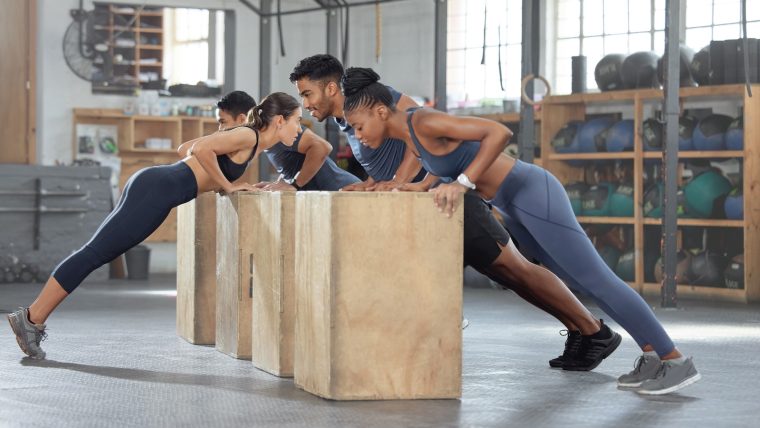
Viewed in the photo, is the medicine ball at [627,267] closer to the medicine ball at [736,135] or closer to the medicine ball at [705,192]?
the medicine ball at [705,192]

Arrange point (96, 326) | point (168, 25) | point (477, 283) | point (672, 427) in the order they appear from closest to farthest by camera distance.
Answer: point (672, 427) < point (96, 326) < point (477, 283) < point (168, 25)

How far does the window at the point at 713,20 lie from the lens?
11039 mm

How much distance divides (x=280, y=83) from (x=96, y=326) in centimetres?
687

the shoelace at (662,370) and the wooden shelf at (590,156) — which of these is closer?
the shoelace at (662,370)

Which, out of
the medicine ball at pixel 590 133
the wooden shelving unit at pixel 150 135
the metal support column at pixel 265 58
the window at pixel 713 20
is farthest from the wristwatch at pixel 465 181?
the wooden shelving unit at pixel 150 135

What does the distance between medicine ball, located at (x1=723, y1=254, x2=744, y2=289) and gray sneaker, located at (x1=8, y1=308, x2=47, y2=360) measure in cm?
574

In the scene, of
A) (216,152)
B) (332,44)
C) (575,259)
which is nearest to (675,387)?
(575,259)

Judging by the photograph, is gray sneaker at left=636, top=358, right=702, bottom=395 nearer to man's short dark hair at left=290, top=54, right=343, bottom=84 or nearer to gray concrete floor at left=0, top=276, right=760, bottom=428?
gray concrete floor at left=0, top=276, right=760, bottom=428

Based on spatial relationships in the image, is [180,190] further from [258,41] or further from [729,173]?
[258,41]

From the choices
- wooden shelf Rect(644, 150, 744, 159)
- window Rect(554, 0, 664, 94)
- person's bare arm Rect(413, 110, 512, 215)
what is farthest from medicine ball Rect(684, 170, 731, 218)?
person's bare arm Rect(413, 110, 512, 215)

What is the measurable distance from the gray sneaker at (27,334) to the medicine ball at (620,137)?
600 cm

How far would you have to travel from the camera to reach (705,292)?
945 centimetres

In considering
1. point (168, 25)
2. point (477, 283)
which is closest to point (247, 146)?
point (477, 283)

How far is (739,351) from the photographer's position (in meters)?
5.84
